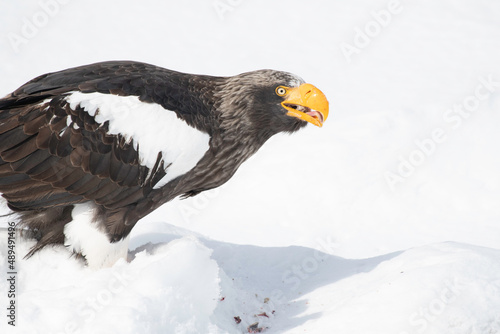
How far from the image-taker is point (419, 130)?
8.66m

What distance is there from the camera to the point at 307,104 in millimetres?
5289

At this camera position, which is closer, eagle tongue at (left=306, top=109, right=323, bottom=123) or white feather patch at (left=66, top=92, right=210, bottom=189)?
white feather patch at (left=66, top=92, right=210, bottom=189)

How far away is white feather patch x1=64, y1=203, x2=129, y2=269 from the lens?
4984mm

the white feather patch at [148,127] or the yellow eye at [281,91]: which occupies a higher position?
the yellow eye at [281,91]

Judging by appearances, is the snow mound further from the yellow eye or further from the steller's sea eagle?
the yellow eye

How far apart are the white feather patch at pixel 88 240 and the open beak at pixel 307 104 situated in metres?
1.63

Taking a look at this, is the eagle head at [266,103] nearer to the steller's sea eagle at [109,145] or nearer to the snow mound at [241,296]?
the steller's sea eagle at [109,145]

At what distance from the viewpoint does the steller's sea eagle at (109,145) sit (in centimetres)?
481

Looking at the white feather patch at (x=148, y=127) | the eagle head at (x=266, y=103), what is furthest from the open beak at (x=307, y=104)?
the white feather patch at (x=148, y=127)

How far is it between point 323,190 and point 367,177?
0.57 metres

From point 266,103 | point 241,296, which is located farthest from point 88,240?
point 266,103

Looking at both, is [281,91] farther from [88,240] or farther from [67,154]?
[88,240]

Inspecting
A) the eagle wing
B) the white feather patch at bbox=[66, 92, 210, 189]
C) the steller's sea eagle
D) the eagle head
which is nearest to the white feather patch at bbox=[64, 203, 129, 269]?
the steller's sea eagle

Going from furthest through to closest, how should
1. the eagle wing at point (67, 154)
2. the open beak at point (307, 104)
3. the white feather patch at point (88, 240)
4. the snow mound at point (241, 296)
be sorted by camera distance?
the open beak at point (307, 104) < the white feather patch at point (88, 240) < the eagle wing at point (67, 154) < the snow mound at point (241, 296)
